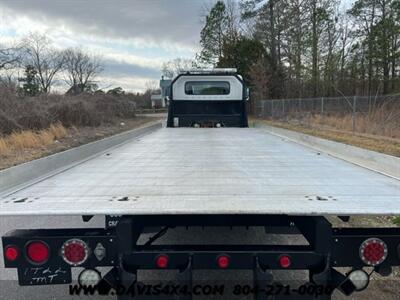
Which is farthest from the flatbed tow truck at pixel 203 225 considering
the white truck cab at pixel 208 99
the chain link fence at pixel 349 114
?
the chain link fence at pixel 349 114

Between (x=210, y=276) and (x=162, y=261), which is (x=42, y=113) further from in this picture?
(x=162, y=261)

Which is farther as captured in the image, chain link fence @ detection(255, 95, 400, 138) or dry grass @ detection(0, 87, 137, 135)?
dry grass @ detection(0, 87, 137, 135)

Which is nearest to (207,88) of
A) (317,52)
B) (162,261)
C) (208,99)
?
(208,99)

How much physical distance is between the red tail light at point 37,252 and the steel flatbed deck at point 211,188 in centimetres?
22

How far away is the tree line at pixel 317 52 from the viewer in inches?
1270

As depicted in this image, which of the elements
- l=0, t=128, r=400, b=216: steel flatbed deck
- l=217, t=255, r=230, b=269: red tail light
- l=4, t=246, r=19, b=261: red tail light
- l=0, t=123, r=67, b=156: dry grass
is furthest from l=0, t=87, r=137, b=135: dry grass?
l=217, t=255, r=230, b=269: red tail light

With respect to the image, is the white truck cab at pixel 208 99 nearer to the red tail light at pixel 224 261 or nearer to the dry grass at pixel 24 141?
the dry grass at pixel 24 141

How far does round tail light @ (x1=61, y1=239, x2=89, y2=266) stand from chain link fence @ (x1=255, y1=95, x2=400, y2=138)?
13.4 metres

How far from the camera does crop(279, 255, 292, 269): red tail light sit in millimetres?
2322

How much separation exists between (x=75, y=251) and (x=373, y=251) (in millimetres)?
1825

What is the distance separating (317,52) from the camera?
3397cm

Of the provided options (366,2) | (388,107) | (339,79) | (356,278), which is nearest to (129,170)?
(356,278)

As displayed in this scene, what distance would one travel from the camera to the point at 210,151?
203 inches

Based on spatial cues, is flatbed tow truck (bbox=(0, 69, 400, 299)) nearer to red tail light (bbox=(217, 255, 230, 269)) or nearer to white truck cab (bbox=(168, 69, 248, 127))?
red tail light (bbox=(217, 255, 230, 269))
